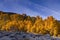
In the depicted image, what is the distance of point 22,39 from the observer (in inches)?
716

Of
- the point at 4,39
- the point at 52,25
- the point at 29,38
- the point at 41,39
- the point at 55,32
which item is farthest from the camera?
the point at 52,25

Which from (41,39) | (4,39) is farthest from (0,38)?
(41,39)

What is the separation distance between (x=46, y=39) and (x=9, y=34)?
14.4 ft

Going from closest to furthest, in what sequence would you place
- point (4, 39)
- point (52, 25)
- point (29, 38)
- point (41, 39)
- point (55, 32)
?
point (4, 39), point (29, 38), point (41, 39), point (55, 32), point (52, 25)

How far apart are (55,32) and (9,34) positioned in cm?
6602

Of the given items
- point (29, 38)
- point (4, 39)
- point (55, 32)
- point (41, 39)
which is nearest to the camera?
point (4, 39)

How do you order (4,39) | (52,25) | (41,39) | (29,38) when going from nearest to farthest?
(4,39), (29,38), (41,39), (52,25)

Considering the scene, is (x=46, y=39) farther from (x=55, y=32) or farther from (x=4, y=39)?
(x=55, y=32)

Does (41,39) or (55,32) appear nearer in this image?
(41,39)

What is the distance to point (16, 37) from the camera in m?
18.2

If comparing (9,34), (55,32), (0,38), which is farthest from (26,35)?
(55,32)

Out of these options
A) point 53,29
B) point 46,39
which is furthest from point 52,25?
point 46,39

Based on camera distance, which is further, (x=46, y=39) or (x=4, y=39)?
(x=46, y=39)

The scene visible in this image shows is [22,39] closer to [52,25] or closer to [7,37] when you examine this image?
[7,37]
